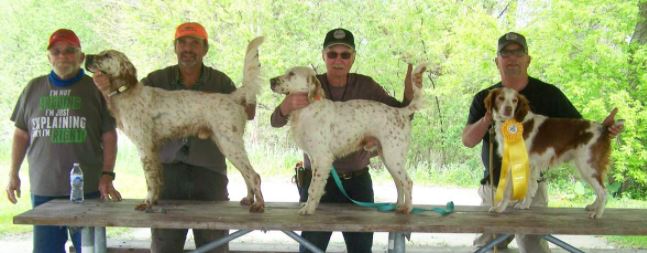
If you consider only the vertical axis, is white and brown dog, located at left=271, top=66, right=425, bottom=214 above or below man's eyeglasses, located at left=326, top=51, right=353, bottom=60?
below

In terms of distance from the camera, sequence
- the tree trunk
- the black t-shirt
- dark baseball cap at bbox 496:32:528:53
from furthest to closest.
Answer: the tree trunk, the black t-shirt, dark baseball cap at bbox 496:32:528:53

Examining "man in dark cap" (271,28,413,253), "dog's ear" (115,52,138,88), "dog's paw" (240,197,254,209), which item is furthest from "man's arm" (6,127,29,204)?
"man in dark cap" (271,28,413,253)

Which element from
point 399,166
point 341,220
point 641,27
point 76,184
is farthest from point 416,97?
point 641,27

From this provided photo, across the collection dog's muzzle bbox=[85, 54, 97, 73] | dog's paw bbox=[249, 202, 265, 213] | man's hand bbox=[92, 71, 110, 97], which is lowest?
dog's paw bbox=[249, 202, 265, 213]

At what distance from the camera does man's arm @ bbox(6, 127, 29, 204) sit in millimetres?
3963

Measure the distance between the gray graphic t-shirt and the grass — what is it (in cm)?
421

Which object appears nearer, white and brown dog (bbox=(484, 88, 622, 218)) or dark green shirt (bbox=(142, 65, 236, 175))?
white and brown dog (bbox=(484, 88, 622, 218))

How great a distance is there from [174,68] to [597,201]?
3.23 m

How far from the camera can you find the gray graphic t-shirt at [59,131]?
378cm

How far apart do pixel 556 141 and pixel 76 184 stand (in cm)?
342

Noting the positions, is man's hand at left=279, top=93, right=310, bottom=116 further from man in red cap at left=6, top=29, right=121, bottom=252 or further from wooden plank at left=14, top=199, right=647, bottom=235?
man in red cap at left=6, top=29, right=121, bottom=252

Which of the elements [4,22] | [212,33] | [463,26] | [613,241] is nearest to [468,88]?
[463,26]

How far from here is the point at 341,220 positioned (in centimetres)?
306

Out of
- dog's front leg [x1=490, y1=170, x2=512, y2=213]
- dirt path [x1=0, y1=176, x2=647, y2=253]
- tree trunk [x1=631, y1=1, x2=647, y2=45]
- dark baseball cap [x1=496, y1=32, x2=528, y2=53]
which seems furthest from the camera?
tree trunk [x1=631, y1=1, x2=647, y2=45]
